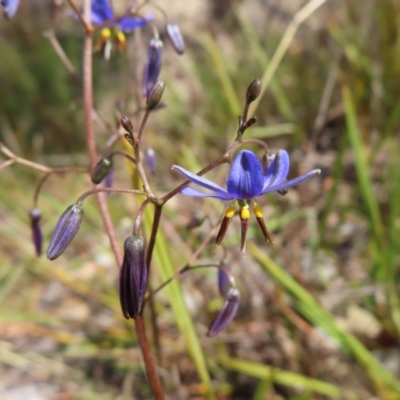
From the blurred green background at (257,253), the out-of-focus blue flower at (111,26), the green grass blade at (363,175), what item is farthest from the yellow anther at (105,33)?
the green grass blade at (363,175)

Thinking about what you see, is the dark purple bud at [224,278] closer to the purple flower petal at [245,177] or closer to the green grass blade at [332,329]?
the purple flower petal at [245,177]

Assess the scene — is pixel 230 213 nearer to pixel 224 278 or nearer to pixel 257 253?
pixel 224 278

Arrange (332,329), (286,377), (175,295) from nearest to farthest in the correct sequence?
(175,295) < (332,329) < (286,377)

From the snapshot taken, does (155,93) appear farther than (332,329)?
No

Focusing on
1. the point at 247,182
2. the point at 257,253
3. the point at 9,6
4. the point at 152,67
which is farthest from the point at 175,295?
the point at 9,6

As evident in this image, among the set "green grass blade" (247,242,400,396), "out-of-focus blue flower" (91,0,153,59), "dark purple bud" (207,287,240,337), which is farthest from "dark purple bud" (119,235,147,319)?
"green grass blade" (247,242,400,396)

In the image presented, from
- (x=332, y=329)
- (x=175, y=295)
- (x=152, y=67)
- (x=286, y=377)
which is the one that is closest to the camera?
(x=152, y=67)

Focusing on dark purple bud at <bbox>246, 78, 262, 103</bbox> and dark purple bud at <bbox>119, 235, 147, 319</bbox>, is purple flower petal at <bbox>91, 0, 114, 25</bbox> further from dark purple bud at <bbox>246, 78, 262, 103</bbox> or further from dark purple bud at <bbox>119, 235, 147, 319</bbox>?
dark purple bud at <bbox>119, 235, 147, 319</bbox>
